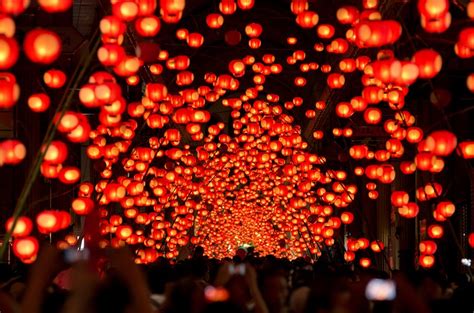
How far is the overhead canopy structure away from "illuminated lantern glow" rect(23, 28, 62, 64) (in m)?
0.01

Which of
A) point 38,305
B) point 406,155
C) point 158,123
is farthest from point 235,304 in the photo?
point 406,155

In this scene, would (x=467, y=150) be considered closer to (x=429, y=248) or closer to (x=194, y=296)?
(x=429, y=248)

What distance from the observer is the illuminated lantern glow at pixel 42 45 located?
924 centimetres

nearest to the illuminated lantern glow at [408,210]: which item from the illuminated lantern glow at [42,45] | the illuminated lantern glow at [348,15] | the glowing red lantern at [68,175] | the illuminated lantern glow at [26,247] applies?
the illuminated lantern glow at [348,15]

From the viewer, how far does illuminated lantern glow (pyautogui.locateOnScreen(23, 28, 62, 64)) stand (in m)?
9.24

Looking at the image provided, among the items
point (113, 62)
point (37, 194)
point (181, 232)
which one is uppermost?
point (113, 62)

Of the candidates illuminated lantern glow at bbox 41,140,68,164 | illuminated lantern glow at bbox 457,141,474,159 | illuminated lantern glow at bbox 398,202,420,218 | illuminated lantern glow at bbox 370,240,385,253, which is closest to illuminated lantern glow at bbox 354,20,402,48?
illuminated lantern glow at bbox 457,141,474,159

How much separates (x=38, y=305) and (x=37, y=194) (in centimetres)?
1429

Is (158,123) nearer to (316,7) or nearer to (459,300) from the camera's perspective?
(316,7)

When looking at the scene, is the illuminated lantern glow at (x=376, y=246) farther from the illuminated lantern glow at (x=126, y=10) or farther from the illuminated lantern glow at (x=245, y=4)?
the illuminated lantern glow at (x=126, y=10)

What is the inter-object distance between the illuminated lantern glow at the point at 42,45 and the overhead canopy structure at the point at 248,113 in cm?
1

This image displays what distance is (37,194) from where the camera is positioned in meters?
19.6

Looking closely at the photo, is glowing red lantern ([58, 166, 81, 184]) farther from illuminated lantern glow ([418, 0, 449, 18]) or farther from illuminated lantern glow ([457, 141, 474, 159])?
illuminated lantern glow ([418, 0, 449, 18])

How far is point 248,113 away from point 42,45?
16015 millimetres
